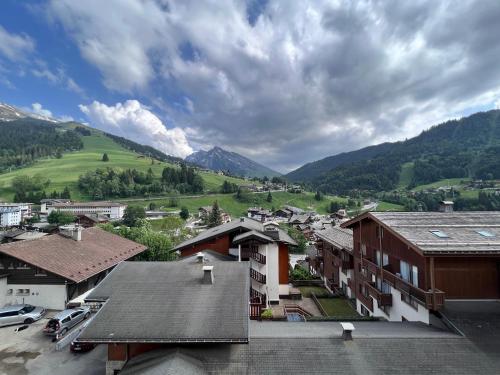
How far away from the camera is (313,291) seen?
37.8 m

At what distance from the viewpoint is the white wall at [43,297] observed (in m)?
27.2

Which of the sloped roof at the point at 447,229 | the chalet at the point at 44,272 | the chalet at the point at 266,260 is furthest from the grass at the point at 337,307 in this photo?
the chalet at the point at 44,272

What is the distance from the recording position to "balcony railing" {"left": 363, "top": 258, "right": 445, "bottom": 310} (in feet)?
54.7

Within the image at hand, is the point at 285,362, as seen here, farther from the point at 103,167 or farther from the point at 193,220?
the point at 103,167

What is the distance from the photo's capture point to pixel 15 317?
23719 mm

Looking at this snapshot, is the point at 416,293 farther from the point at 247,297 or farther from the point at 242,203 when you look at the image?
the point at 242,203

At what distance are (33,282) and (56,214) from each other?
9432cm

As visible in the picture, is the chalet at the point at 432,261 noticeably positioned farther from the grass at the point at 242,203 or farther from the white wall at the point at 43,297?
the grass at the point at 242,203

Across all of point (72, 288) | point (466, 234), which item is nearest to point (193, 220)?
point (72, 288)

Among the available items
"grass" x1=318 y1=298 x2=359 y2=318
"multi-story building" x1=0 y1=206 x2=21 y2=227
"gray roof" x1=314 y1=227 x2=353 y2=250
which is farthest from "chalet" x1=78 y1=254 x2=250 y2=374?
"multi-story building" x1=0 y1=206 x2=21 y2=227

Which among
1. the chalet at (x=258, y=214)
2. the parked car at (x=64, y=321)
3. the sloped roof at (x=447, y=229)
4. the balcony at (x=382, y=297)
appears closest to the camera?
the sloped roof at (x=447, y=229)

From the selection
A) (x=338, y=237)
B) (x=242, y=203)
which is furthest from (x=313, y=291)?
(x=242, y=203)

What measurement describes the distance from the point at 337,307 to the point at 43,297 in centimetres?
2782

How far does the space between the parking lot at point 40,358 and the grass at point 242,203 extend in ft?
Answer: 397
